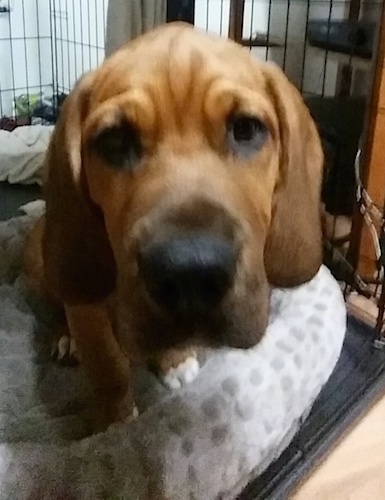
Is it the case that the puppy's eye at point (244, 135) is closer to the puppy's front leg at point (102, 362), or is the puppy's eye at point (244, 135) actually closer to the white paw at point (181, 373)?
the puppy's front leg at point (102, 362)

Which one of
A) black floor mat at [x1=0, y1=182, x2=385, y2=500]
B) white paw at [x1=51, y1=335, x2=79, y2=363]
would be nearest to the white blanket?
white paw at [x1=51, y1=335, x2=79, y2=363]

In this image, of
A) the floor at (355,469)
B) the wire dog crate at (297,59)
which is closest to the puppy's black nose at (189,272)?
the floor at (355,469)

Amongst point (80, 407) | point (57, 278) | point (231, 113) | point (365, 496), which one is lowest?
point (365, 496)

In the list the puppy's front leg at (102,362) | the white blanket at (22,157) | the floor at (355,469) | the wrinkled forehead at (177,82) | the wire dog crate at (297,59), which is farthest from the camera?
the white blanket at (22,157)

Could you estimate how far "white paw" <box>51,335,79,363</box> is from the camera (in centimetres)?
204

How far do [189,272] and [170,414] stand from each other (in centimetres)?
61

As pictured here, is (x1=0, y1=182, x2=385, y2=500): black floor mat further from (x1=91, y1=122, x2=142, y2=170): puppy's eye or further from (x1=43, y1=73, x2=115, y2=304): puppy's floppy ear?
(x1=91, y1=122, x2=142, y2=170): puppy's eye

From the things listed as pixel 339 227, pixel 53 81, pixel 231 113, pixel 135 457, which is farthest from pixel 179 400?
pixel 53 81

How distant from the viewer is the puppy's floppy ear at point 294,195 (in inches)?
59.7

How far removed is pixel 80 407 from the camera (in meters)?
1.91

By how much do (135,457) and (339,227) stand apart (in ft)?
6.17

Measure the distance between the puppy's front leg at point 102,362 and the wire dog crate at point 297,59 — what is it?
0.91 meters

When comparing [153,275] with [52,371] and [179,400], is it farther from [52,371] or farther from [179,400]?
[52,371]

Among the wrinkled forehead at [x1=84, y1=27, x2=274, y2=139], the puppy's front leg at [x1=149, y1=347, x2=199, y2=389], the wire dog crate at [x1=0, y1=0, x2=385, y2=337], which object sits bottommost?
the puppy's front leg at [x1=149, y1=347, x2=199, y2=389]
